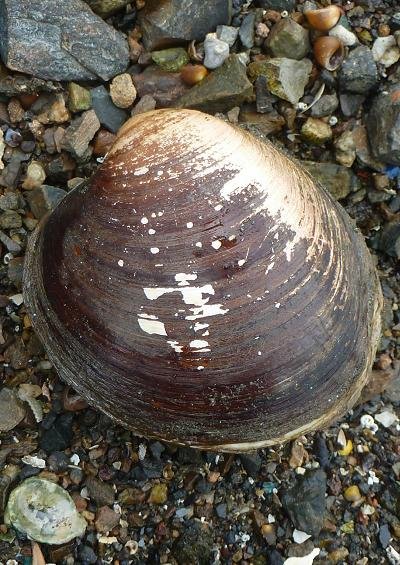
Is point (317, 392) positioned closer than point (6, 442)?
Yes

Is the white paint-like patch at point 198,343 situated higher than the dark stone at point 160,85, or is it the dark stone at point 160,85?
the dark stone at point 160,85

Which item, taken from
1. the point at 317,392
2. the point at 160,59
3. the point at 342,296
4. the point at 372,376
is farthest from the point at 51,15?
the point at 372,376

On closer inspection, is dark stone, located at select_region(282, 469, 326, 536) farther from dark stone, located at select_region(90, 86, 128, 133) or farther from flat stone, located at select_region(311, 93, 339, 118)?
dark stone, located at select_region(90, 86, 128, 133)

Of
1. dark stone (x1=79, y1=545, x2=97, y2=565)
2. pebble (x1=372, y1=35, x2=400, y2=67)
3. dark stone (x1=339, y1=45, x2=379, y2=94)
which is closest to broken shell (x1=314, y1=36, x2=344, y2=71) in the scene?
dark stone (x1=339, y1=45, x2=379, y2=94)

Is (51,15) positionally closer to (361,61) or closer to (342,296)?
(361,61)

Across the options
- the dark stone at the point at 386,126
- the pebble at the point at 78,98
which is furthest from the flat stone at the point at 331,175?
the pebble at the point at 78,98

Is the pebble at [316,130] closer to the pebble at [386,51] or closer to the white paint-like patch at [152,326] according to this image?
the pebble at [386,51]
